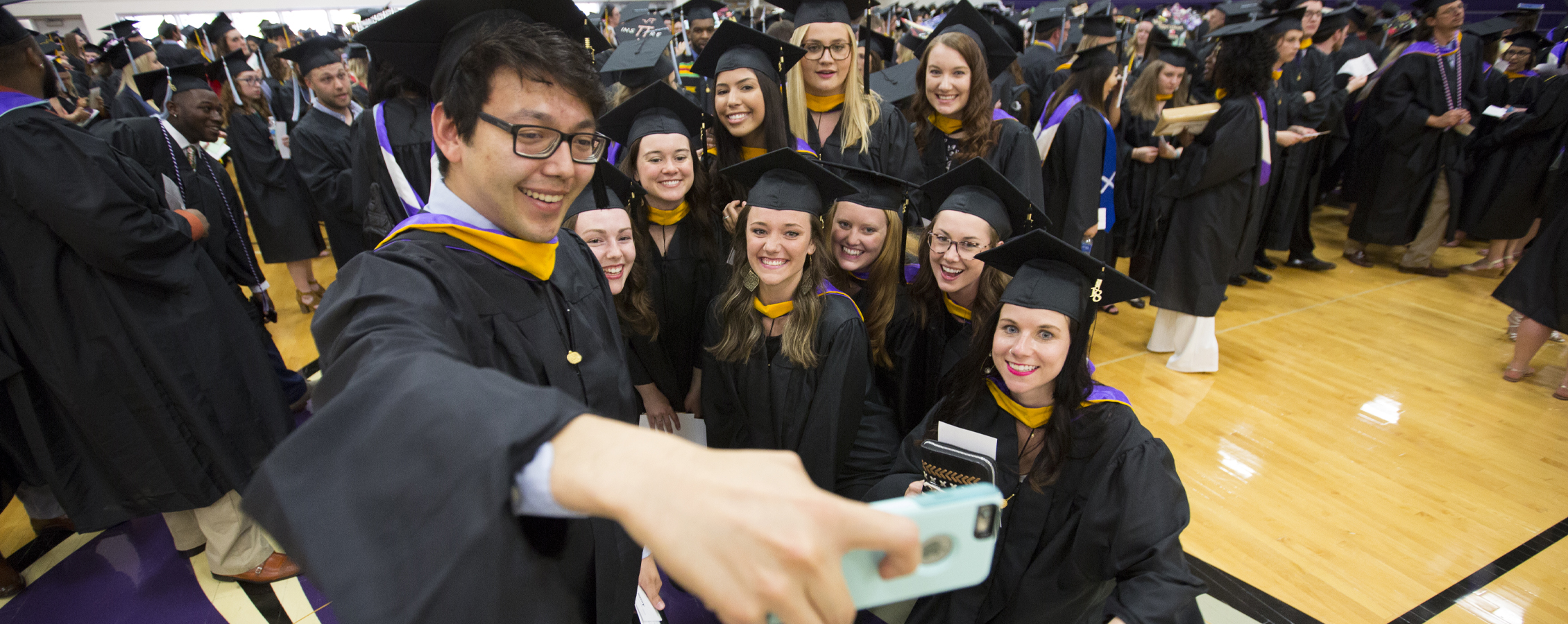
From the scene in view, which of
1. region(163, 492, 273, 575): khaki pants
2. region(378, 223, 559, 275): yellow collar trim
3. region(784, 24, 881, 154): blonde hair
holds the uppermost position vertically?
region(784, 24, 881, 154): blonde hair

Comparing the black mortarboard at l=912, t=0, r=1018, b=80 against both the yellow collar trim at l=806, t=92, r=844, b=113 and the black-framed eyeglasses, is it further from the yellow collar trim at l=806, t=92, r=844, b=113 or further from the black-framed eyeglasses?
the black-framed eyeglasses

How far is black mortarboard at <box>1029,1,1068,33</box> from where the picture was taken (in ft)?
23.5

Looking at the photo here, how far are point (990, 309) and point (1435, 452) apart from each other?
2716mm

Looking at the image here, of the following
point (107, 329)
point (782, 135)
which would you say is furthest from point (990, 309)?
point (107, 329)

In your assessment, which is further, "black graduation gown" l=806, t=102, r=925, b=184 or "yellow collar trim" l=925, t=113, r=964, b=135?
"yellow collar trim" l=925, t=113, r=964, b=135

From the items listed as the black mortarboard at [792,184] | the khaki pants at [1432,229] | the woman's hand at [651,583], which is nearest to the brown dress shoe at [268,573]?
the woman's hand at [651,583]

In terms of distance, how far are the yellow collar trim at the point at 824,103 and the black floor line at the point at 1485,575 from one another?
9.91 feet

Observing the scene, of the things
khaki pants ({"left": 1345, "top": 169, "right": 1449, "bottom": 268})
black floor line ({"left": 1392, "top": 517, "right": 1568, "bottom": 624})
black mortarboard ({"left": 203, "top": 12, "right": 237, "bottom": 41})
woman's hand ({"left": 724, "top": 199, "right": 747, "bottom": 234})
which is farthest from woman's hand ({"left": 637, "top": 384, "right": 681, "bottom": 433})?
black mortarboard ({"left": 203, "top": 12, "right": 237, "bottom": 41})

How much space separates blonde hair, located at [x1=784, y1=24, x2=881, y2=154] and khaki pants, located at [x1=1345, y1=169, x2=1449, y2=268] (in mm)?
5594

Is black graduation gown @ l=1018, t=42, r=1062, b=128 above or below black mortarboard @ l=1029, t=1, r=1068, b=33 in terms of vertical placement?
below

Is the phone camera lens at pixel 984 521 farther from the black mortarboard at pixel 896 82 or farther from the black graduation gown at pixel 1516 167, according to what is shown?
the black graduation gown at pixel 1516 167

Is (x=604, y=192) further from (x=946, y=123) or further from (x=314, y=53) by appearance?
(x=314, y=53)

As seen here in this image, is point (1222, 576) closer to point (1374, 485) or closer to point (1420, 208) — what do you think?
point (1374, 485)

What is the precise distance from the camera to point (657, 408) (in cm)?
302
